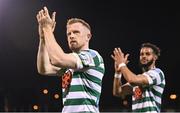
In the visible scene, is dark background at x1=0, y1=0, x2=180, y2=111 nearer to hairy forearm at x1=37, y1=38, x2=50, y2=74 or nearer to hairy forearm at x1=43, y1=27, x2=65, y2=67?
hairy forearm at x1=37, y1=38, x2=50, y2=74

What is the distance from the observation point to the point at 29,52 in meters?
9.18

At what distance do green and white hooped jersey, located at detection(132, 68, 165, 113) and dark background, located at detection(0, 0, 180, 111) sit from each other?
3577 millimetres

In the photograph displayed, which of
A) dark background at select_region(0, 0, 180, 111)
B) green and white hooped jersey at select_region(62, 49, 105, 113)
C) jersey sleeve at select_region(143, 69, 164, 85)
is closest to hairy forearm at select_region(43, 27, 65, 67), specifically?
green and white hooped jersey at select_region(62, 49, 105, 113)

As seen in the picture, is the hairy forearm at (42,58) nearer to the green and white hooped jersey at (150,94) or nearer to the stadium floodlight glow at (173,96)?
the green and white hooped jersey at (150,94)

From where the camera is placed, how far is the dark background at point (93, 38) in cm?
848

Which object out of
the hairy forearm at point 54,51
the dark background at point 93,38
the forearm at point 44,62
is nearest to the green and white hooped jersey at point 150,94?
the forearm at point 44,62

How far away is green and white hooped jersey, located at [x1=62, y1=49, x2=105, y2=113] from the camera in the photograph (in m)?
3.68

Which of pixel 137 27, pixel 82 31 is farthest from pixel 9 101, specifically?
pixel 82 31

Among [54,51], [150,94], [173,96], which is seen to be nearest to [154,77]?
[150,94]

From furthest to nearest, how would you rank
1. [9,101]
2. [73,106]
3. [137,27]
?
[9,101] < [137,27] < [73,106]

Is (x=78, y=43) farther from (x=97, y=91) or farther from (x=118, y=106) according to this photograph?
(x=118, y=106)

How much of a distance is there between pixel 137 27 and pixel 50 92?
6.52 feet

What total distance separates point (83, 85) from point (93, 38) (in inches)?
203

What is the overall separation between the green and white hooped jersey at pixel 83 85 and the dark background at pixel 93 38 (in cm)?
449
